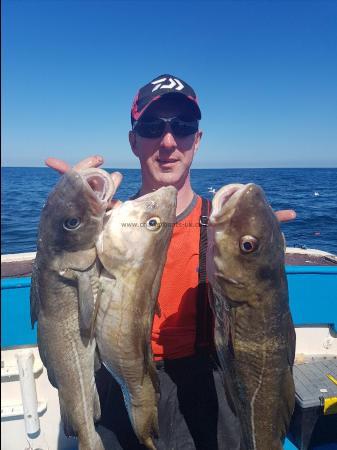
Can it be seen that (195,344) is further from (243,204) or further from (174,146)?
(174,146)

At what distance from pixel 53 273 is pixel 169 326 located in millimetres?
1380

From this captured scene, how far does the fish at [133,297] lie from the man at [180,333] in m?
0.62

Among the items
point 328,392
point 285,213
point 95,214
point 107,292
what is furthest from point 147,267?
point 328,392

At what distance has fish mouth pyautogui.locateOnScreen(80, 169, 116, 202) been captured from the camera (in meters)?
2.57

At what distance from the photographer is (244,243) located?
2.59 m

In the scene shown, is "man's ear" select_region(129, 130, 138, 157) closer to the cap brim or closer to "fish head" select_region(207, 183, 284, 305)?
the cap brim

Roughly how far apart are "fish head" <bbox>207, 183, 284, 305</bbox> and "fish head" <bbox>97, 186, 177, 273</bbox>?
1.34ft

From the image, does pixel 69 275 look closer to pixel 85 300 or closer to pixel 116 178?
pixel 85 300

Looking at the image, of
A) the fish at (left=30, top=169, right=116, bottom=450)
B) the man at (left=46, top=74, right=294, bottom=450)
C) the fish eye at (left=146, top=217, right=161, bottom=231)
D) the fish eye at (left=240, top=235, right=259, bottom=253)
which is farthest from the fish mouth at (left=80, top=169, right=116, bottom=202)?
the man at (left=46, top=74, right=294, bottom=450)

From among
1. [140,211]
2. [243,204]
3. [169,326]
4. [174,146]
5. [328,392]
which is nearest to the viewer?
[243,204]

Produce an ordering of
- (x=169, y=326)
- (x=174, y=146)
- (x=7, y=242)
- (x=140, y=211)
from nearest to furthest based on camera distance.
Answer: (x=140, y=211), (x=169, y=326), (x=174, y=146), (x=7, y=242)

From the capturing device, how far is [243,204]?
2.56 m

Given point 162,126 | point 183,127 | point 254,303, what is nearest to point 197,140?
point 183,127

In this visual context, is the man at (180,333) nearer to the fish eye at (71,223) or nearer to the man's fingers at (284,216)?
the man's fingers at (284,216)
